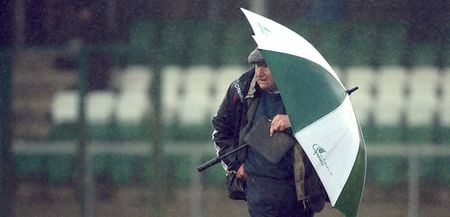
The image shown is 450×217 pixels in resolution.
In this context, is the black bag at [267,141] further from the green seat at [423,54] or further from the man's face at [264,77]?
the green seat at [423,54]

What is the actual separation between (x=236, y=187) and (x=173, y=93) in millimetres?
3063

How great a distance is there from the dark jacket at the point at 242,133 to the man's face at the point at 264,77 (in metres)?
0.11

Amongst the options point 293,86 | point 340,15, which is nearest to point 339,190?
point 293,86

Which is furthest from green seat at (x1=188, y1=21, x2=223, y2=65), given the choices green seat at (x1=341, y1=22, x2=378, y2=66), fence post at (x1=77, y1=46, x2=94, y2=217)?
green seat at (x1=341, y1=22, x2=378, y2=66)

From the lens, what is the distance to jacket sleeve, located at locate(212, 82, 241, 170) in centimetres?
697

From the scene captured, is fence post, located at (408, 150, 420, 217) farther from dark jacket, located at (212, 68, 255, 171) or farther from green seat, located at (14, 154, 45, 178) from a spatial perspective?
dark jacket, located at (212, 68, 255, 171)

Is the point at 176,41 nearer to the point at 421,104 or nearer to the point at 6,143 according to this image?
the point at 6,143

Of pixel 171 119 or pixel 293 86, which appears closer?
pixel 293 86

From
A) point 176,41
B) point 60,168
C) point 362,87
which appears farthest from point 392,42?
point 60,168

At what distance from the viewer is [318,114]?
21.1ft

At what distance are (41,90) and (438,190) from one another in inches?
118

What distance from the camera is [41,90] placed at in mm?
10188

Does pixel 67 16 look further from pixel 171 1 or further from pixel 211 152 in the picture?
pixel 211 152

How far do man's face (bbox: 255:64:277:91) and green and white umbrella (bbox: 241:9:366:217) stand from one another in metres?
0.25
